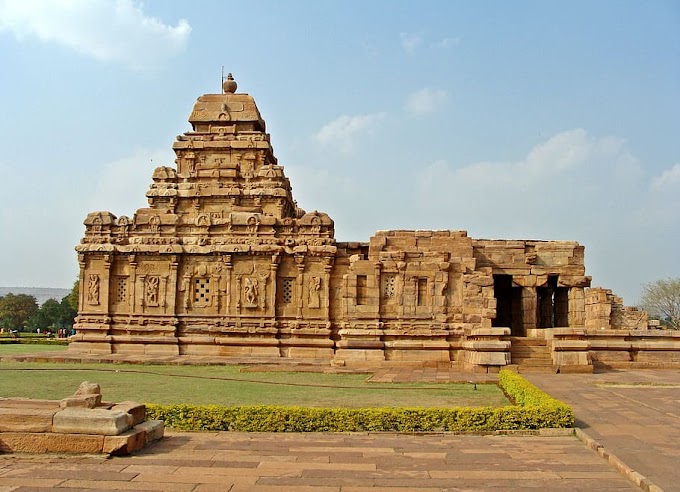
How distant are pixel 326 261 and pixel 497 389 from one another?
948cm

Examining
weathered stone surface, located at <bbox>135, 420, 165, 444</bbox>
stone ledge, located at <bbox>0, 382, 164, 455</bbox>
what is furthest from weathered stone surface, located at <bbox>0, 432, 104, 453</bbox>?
weathered stone surface, located at <bbox>135, 420, 165, 444</bbox>

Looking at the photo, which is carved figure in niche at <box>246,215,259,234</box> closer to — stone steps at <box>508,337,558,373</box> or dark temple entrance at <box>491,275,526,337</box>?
dark temple entrance at <box>491,275,526,337</box>

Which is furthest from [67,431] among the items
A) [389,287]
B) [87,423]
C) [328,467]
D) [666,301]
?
[666,301]

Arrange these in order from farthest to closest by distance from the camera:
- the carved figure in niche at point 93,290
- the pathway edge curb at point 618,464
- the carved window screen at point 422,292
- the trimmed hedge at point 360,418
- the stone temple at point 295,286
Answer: the carved figure in niche at point 93,290 → the carved window screen at point 422,292 → the stone temple at point 295,286 → the trimmed hedge at point 360,418 → the pathway edge curb at point 618,464

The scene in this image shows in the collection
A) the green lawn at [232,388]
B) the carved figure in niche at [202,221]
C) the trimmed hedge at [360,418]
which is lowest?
the green lawn at [232,388]

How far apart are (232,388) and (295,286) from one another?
8.72m

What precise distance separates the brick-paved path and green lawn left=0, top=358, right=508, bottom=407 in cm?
163

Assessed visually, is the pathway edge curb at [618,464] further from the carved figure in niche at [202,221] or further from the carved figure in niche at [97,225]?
the carved figure in niche at [97,225]

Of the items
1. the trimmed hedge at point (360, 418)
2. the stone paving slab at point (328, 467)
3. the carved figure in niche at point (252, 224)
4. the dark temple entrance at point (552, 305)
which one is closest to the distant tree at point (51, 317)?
the carved figure in niche at point (252, 224)

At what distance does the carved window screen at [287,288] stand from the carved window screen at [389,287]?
3426 mm

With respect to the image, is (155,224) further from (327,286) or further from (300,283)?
(327,286)

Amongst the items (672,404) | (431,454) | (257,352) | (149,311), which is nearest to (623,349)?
(672,404)

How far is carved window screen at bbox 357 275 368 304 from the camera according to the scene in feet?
68.5

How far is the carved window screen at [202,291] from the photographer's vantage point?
2273 cm
